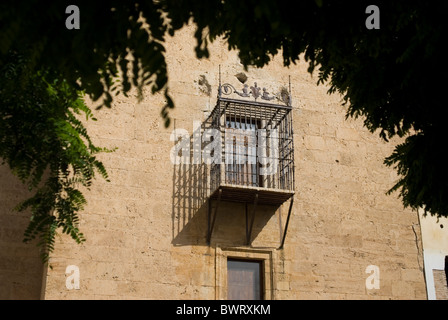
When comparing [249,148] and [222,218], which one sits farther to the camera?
[249,148]

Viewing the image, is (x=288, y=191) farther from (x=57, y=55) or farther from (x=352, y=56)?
(x=57, y=55)

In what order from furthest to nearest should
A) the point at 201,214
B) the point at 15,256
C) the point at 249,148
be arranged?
the point at 249,148, the point at 201,214, the point at 15,256

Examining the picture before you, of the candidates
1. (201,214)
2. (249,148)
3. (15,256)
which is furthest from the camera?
(249,148)

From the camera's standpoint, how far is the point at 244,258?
1001 cm

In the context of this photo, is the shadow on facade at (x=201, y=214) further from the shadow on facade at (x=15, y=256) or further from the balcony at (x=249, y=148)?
the shadow on facade at (x=15, y=256)

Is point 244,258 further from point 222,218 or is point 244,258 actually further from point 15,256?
point 15,256

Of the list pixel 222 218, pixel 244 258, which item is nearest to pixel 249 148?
pixel 222 218

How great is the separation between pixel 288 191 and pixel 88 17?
278 inches

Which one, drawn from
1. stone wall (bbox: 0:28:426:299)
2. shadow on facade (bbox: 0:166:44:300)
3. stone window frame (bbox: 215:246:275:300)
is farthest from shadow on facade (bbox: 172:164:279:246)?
shadow on facade (bbox: 0:166:44:300)

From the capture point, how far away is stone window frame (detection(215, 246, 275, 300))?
31.8ft

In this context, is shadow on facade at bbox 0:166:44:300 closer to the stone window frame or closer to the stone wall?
the stone wall

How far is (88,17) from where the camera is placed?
3062mm

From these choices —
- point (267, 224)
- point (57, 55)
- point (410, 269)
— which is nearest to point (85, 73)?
point (57, 55)

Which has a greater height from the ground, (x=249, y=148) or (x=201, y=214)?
(x=249, y=148)
